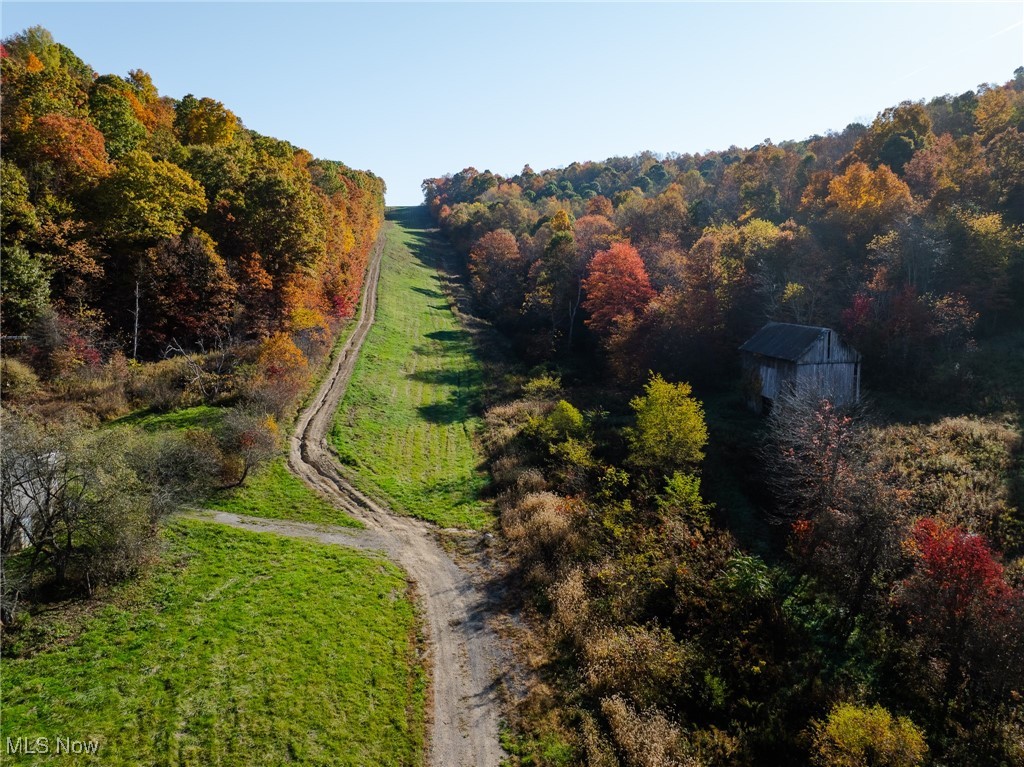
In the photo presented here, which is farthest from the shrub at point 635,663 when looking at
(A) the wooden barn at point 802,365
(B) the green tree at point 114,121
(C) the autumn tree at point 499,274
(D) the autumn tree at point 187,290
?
(C) the autumn tree at point 499,274

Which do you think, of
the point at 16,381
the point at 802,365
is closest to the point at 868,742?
the point at 802,365

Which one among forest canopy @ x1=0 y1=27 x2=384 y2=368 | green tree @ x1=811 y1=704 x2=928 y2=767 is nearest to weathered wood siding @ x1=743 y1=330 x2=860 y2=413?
green tree @ x1=811 y1=704 x2=928 y2=767

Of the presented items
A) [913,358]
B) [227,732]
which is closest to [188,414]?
[227,732]

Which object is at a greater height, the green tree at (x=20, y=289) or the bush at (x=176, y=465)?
the green tree at (x=20, y=289)

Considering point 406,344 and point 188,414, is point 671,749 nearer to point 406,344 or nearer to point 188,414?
point 188,414

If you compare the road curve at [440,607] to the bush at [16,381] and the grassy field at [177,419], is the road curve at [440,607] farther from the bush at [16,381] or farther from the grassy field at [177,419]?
the bush at [16,381]

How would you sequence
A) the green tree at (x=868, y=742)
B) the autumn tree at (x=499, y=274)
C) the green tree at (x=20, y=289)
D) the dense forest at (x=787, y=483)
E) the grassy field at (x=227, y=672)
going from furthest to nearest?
the autumn tree at (x=499, y=274) → the green tree at (x=20, y=289) → the dense forest at (x=787, y=483) → the grassy field at (x=227, y=672) → the green tree at (x=868, y=742)

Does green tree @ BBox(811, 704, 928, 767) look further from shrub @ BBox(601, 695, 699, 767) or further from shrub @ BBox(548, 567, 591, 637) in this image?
shrub @ BBox(548, 567, 591, 637)

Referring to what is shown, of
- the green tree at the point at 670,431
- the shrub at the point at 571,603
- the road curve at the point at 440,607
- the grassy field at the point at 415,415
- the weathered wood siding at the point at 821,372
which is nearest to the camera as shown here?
the road curve at the point at 440,607
